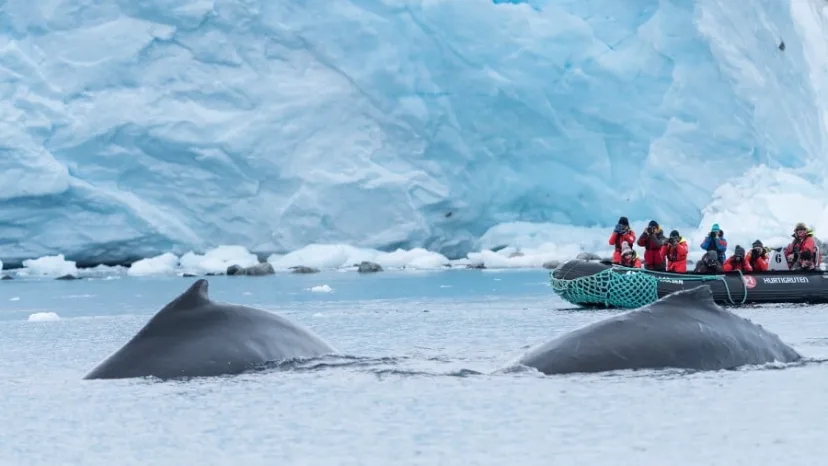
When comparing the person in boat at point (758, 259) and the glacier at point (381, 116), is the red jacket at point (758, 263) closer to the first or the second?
the person in boat at point (758, 259)

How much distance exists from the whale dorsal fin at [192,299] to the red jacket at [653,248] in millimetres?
12836

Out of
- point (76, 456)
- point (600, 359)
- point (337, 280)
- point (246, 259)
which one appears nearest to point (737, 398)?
point (600, 359)

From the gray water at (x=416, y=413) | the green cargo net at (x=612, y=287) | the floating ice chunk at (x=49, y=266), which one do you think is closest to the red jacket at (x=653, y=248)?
the green cargo net at (x=612, y=287)

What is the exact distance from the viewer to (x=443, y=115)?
3531cm

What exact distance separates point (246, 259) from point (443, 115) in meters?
7.05

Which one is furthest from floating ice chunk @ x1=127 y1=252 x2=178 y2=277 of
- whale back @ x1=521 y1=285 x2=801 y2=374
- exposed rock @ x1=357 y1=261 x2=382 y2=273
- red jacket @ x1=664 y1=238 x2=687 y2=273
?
whale back @ x1=521 y1=285 x2=801 y2=374

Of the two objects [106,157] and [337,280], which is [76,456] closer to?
[337,280]

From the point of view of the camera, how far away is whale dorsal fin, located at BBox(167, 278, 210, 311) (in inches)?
341

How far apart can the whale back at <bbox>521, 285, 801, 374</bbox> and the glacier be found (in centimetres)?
2523

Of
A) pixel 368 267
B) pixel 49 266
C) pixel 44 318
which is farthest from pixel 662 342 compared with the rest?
pixel 49 266

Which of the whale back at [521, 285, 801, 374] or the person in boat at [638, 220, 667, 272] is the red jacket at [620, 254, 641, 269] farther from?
the whale back at [521, 285, 801, 374]

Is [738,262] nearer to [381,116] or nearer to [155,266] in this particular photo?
[381,116]

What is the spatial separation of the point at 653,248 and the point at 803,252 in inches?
97.7

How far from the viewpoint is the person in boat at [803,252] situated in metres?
20.2
